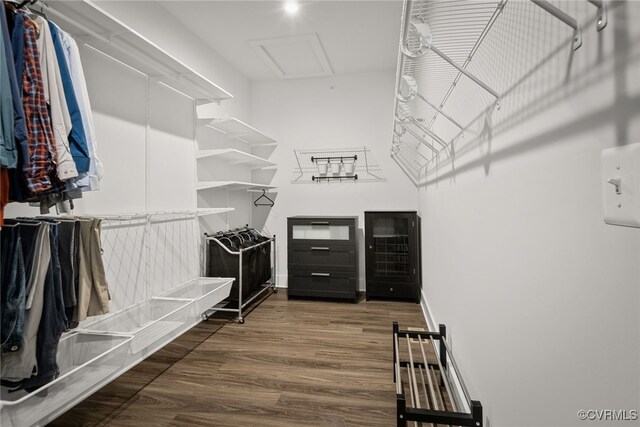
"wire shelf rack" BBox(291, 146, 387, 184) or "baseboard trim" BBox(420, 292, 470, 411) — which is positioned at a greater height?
"wire shelf rack" BBox(291, 146, 387, 184)

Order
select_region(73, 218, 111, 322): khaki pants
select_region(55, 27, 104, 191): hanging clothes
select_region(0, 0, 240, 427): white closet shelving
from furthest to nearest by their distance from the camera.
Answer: select_region(73, 218, 111, 322): khaki pants < select_region(55, 27, 104, 191): hanging clothes < select_region(0, 0, 240, 427): white closet shelving

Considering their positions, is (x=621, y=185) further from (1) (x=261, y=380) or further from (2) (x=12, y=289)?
(1) (x=261, y=380)

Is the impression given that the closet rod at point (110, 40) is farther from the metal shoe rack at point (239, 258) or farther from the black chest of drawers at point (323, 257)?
the black chest of drawers at point (323, 257)

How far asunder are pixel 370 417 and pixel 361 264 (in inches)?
102

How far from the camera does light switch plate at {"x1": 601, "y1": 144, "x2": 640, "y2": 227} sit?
0.40 m

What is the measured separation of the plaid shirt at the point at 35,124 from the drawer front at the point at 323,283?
9.01ft

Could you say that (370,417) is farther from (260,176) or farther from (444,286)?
(260,176)

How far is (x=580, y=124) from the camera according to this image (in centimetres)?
57

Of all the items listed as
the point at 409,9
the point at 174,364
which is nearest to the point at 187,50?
the point at 174,364

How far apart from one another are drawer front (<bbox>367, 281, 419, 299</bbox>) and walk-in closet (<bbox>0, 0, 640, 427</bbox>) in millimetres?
26

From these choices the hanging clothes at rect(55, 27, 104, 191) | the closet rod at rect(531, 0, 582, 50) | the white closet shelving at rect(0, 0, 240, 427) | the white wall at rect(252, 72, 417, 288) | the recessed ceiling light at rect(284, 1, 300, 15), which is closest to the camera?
the closet rod at rect(531, 0, 582, 50)

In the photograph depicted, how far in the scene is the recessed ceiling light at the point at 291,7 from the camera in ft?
8.85

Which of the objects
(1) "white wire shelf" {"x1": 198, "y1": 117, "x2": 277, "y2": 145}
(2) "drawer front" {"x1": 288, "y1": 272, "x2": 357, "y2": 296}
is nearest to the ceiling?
(1) "white wire shelf" {"x1": 198, "y1": 117, "x2": 277, "y2": 145}

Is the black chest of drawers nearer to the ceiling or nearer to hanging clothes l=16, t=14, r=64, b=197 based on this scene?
the ceiling
